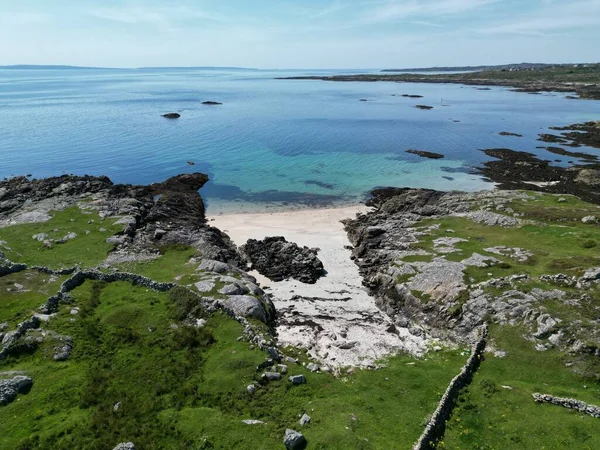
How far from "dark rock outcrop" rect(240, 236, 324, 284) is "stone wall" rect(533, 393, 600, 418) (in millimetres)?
26098

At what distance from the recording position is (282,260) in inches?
1960

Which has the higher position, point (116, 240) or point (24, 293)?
point (116, 240)

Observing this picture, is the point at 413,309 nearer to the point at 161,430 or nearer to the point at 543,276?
the point at 543,276

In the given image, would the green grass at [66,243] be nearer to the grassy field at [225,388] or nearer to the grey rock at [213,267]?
the grassy field at [225,388]

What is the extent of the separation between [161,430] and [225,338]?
8961 mm

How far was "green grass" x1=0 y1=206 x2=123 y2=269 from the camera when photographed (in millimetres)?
42519

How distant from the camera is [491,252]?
43.5 m

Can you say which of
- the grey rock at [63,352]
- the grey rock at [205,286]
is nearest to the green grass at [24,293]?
the grey rock at [63,352]

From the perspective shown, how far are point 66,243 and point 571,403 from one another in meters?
52.5

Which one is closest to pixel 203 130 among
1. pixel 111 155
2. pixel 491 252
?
pixel 111 155

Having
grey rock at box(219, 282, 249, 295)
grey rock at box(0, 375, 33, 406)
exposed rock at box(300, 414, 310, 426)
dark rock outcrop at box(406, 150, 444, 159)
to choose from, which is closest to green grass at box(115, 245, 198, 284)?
grey rock at box(219, 282, 249, 295)

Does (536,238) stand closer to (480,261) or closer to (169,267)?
(480,261)

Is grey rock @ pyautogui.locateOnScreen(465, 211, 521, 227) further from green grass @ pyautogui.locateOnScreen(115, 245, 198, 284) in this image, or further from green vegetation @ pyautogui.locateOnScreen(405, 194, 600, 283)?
green grass @ pyautogui.locateOnScreen(115, 245, 198, 284)

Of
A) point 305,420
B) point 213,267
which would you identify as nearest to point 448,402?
point 305,420
